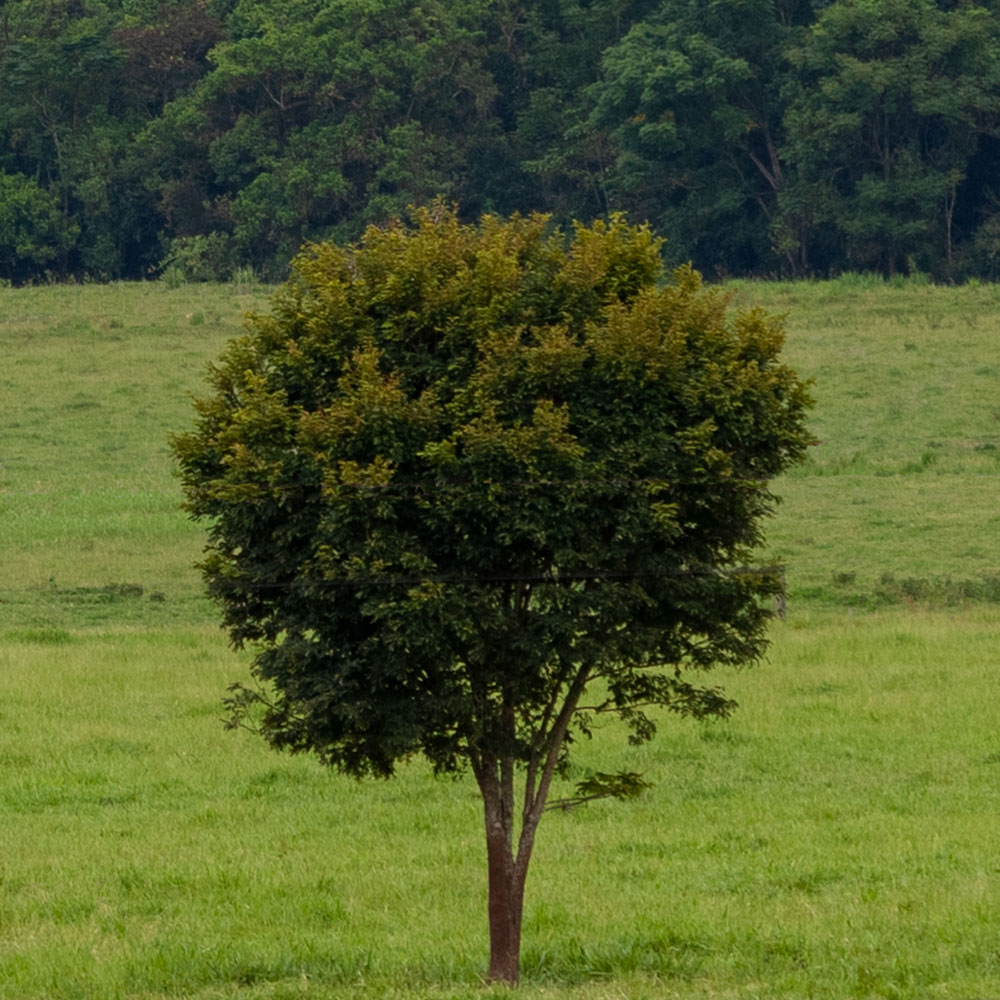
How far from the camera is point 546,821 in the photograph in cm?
1961

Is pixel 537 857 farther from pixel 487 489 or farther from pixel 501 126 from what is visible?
pixel 501 126

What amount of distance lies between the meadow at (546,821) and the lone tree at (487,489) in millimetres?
2002

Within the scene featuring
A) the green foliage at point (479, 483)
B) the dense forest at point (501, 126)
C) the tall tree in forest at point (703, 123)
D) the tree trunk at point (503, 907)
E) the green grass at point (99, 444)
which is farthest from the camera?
the tall tree in forest at point (703, 123)

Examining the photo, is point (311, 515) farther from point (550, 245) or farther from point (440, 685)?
point (550, 245)

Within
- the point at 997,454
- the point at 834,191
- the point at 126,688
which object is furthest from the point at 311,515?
the point at 834,191

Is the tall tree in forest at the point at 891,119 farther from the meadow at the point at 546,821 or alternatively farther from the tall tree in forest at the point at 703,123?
the meadow at the point at 546,821

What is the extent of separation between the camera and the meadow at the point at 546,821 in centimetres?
1412

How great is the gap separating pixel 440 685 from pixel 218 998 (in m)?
2.79

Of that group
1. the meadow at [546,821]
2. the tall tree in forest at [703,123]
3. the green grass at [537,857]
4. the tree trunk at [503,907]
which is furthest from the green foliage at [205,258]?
the tree trunk at [503,907]

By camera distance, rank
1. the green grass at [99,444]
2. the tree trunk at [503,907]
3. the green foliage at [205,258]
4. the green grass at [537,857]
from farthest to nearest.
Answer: the green foliage at [205,258], the green grass at [99,444], the green grass at [537,857], the tree trunk at [503,907]

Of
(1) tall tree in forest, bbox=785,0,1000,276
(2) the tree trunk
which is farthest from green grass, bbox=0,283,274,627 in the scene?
(1) tall tree in forest, bbox=785,0,1000,276

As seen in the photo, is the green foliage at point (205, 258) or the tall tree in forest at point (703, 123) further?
the green foliage at point (205, 258)

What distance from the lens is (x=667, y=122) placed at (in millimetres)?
77250

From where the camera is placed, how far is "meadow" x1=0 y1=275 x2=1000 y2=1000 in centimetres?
1412
